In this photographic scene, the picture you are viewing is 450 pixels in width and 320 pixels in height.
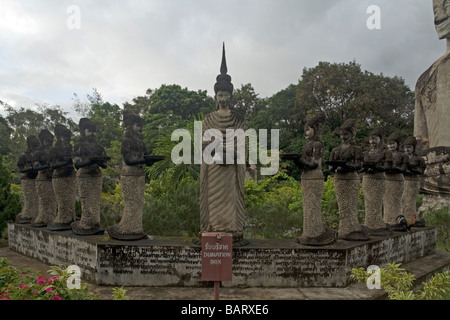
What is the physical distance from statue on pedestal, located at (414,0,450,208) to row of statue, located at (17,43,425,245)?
6.36 meters

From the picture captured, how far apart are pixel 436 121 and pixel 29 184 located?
48.8ft

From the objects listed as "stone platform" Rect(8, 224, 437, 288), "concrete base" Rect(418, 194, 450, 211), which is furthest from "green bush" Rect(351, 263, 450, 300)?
"concrete base" Rect(418, 194, 450, 211)

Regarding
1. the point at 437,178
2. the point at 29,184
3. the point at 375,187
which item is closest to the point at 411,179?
the point at 375,187

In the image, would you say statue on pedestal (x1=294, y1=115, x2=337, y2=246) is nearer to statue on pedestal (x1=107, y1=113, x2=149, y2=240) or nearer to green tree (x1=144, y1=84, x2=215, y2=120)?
statue on pedestal (x1=107, y1=113, x2=149, y2=240)

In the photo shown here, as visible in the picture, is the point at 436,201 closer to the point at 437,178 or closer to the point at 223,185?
the point at 437,178

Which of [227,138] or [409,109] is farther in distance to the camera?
[409,109]

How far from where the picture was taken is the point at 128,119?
5.88m

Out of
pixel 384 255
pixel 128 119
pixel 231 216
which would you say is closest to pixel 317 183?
pixel 231 216

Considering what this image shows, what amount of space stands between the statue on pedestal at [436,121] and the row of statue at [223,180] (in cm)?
636

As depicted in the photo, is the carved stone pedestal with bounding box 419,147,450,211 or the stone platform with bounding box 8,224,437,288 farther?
the carved stone pedestal with bounding box 419,147,450,211

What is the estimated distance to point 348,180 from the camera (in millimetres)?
5934

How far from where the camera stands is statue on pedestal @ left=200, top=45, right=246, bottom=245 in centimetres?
536
